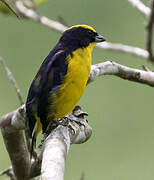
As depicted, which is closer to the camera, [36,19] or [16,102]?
[36,19]

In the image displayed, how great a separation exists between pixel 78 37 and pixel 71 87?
0.55 meters

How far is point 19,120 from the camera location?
3396mm

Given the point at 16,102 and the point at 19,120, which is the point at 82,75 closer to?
the point at 19,120

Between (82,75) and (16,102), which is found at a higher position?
(16,102)

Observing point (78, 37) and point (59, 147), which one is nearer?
point (59, 147)

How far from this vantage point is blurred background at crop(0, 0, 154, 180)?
6273mm

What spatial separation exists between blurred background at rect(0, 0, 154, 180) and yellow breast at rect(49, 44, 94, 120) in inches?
86.1

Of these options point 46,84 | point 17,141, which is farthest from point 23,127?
point 46,84

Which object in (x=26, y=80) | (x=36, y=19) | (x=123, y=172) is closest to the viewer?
(x=36, y=19)

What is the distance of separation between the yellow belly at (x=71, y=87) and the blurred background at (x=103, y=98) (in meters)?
2.19

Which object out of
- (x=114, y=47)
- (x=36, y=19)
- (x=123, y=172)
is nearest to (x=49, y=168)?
(x=114, y=47)

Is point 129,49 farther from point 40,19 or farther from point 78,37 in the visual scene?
point 40,19

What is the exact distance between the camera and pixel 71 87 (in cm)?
370

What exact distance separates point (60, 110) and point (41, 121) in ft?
0.50
